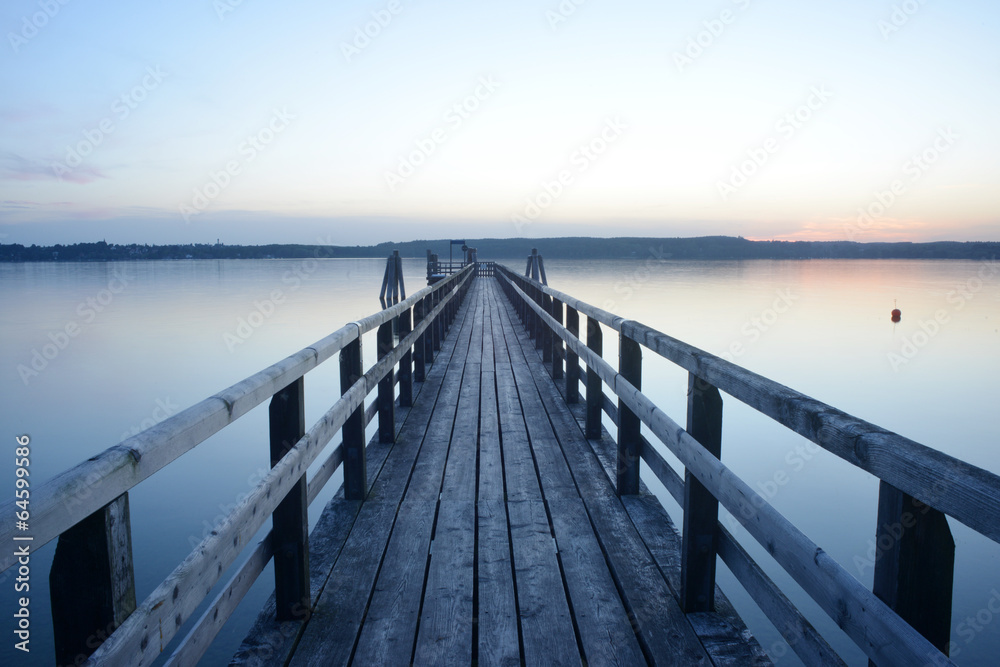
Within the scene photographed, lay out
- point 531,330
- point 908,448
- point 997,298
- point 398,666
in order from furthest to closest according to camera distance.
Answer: point 997,298
point 531,330
point 398,666
point 908,448

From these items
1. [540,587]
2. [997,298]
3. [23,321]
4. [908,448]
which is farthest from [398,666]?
[997,298]

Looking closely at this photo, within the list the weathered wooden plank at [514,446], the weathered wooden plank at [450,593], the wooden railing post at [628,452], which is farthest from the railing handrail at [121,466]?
the wooden railing post at [628,452]

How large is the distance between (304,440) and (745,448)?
9.33 metres

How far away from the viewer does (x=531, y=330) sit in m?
11.6

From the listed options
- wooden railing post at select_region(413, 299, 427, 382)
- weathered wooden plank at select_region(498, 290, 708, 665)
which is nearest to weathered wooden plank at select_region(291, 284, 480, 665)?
weathered wooden plank at select_region(498, 290, 708, 665)

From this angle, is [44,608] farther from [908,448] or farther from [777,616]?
[908,448]

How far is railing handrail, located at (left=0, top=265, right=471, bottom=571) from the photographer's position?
104 centimetres

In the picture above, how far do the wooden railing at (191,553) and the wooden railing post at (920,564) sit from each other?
154 centimetres

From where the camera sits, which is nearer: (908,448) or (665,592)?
(908,448)

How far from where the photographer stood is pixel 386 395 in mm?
4875

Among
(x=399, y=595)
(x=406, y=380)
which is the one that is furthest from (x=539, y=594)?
(x=406, y=380)

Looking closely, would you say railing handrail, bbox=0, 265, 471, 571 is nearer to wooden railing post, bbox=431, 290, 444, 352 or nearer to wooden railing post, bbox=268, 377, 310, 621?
wooden railing post, bbox=268, 377, 310, 621

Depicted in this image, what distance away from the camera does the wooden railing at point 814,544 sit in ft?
3.80

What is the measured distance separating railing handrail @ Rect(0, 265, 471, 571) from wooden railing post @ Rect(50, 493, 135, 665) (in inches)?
2.8
